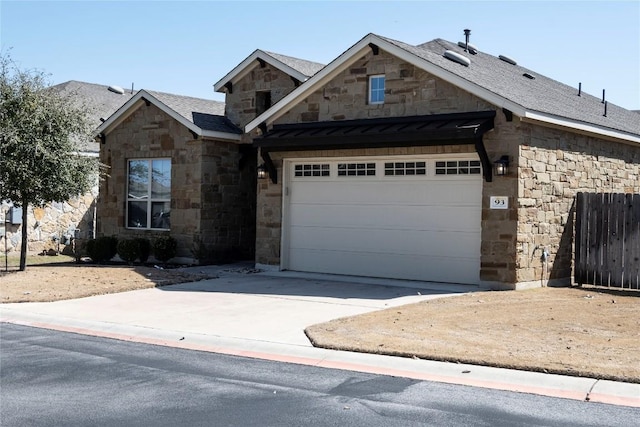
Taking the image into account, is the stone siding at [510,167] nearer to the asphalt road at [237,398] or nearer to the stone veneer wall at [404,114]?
the stone veneer wall at [404,114]

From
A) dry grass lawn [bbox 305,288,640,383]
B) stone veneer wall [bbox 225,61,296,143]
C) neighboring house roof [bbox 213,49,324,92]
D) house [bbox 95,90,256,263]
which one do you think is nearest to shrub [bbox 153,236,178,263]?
house [bbox 95,90,256,263]

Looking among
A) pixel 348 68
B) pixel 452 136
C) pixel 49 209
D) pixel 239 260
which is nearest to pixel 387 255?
pixel 452 136

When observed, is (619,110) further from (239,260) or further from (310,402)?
(310,402)

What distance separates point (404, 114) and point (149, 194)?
8416 millimetres

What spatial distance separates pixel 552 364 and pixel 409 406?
7.21 feet

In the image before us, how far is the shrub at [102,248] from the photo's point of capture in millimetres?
20422

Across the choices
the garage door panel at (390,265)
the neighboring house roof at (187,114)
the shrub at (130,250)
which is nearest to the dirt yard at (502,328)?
the garage door panel at (390,265)

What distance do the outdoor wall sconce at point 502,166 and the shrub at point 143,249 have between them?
10048 mm

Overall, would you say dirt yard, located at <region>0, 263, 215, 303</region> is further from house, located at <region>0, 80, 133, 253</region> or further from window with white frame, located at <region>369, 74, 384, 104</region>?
window with white frame, located at <region>369, 74, 384, 104</region>

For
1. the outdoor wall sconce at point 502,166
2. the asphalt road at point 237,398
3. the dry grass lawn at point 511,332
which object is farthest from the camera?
the outdoor wall sconce at point 502,166

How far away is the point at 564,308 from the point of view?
40.0ft

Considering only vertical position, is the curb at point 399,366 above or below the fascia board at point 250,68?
below

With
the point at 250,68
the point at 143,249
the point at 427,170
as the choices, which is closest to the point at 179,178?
the point at 143,249

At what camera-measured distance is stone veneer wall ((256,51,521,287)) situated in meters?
14.2
